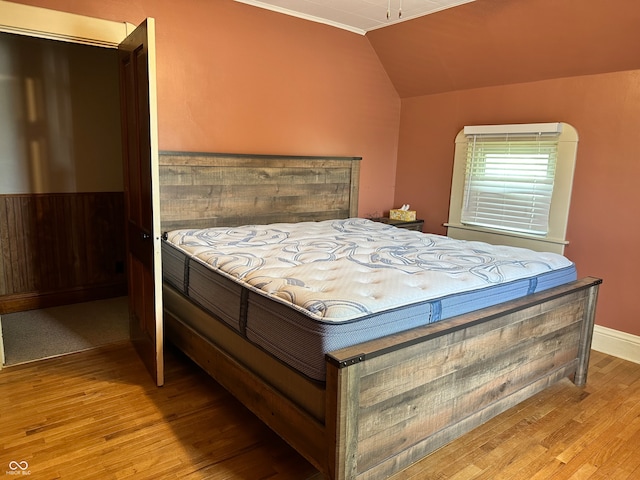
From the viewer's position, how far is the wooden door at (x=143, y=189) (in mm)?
2283

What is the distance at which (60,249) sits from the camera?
3.82 m

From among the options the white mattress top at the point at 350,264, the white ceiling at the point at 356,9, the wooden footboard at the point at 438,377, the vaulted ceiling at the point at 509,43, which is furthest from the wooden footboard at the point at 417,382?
the white ceiling at the point at 356,9

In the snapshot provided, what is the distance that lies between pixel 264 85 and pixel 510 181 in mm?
2143

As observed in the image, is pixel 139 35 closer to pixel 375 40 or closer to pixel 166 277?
pixel 166 277

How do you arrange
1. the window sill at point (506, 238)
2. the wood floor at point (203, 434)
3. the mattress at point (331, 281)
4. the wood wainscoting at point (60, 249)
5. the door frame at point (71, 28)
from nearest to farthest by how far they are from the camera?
the mattress at point (331, 281) < the wood floor at point (203, 434) < the door frame at point (71, 28) < the window sill at point (506, 238) < the wood wainscoting at point (60, 249)

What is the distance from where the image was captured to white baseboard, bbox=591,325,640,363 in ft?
10.2

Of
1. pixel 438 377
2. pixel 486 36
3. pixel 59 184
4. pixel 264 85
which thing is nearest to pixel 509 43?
pixel 486 36

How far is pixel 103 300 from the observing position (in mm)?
3996

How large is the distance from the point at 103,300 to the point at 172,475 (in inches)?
100

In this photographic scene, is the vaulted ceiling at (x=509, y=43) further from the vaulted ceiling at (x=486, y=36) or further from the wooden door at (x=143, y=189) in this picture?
the wooden door at (x=143, y=189)

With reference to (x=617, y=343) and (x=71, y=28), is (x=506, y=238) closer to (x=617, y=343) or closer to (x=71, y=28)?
(x=617, y=343)

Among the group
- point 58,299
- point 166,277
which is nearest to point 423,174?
point 166,277

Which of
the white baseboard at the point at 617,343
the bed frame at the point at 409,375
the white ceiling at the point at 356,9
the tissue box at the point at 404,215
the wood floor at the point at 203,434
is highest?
the white ceiling at the point at 356,9

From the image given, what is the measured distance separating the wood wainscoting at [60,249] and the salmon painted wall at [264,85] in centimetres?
122
